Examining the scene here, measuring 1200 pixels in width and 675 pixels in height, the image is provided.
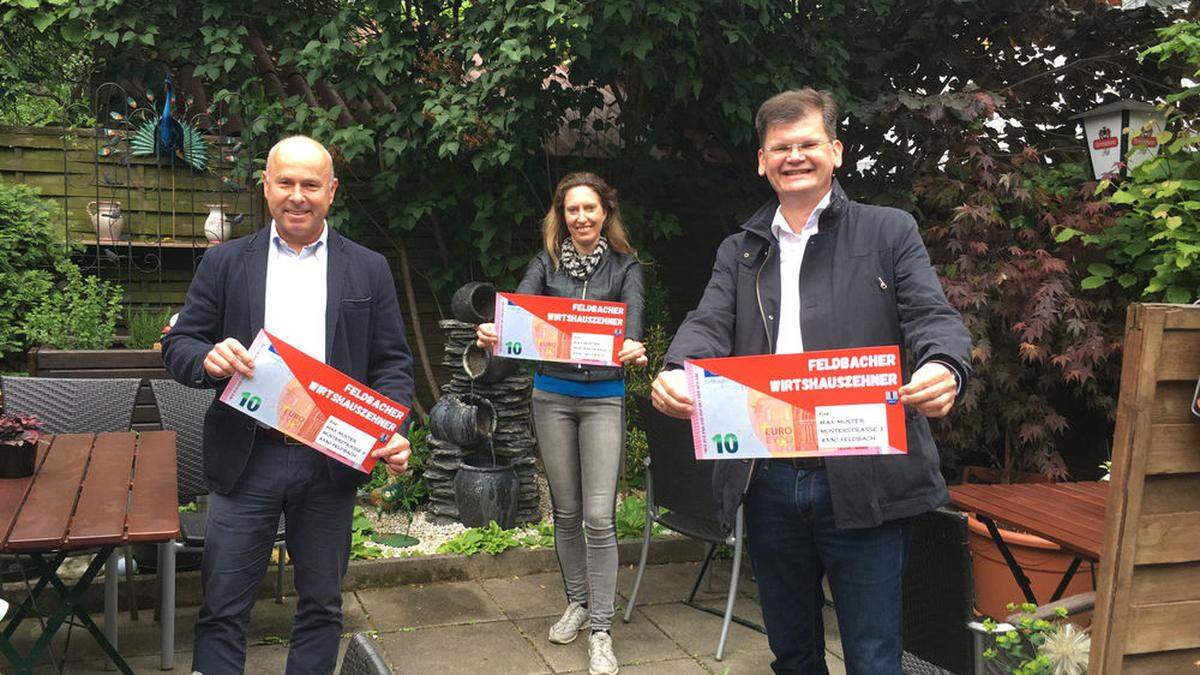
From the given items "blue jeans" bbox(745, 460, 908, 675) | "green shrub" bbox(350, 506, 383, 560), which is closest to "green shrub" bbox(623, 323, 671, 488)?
"green shrub" bbox(350, 506, 383, 560)

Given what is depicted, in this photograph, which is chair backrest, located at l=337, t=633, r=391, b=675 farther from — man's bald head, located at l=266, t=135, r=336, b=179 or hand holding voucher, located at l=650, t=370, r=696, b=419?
man's bald head, located at l=266, t=135, r=336, b=179

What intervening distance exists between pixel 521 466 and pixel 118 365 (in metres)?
2.33

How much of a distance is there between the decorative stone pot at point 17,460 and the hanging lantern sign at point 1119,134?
5147mm

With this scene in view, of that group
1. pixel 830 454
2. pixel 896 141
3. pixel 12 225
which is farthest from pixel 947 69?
pixel 12 225

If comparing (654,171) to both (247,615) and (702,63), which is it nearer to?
(702,63)

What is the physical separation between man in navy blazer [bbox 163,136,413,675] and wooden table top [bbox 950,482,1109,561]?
1.87 meters

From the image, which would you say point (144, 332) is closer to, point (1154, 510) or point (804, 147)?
point (804, 147)

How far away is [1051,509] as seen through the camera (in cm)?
311

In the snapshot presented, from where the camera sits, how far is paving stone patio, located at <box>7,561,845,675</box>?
396 centimetres

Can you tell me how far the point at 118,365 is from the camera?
17.4 ft

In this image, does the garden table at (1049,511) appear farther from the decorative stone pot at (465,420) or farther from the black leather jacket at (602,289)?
the decorative stone pot at (465,420)

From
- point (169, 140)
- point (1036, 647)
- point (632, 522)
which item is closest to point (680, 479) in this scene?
point (632, 522)

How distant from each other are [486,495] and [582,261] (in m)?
2.04

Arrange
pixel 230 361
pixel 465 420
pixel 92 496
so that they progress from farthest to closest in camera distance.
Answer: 1. pixel 465 420
2. pixel 92 496
3. pixel 230 361
